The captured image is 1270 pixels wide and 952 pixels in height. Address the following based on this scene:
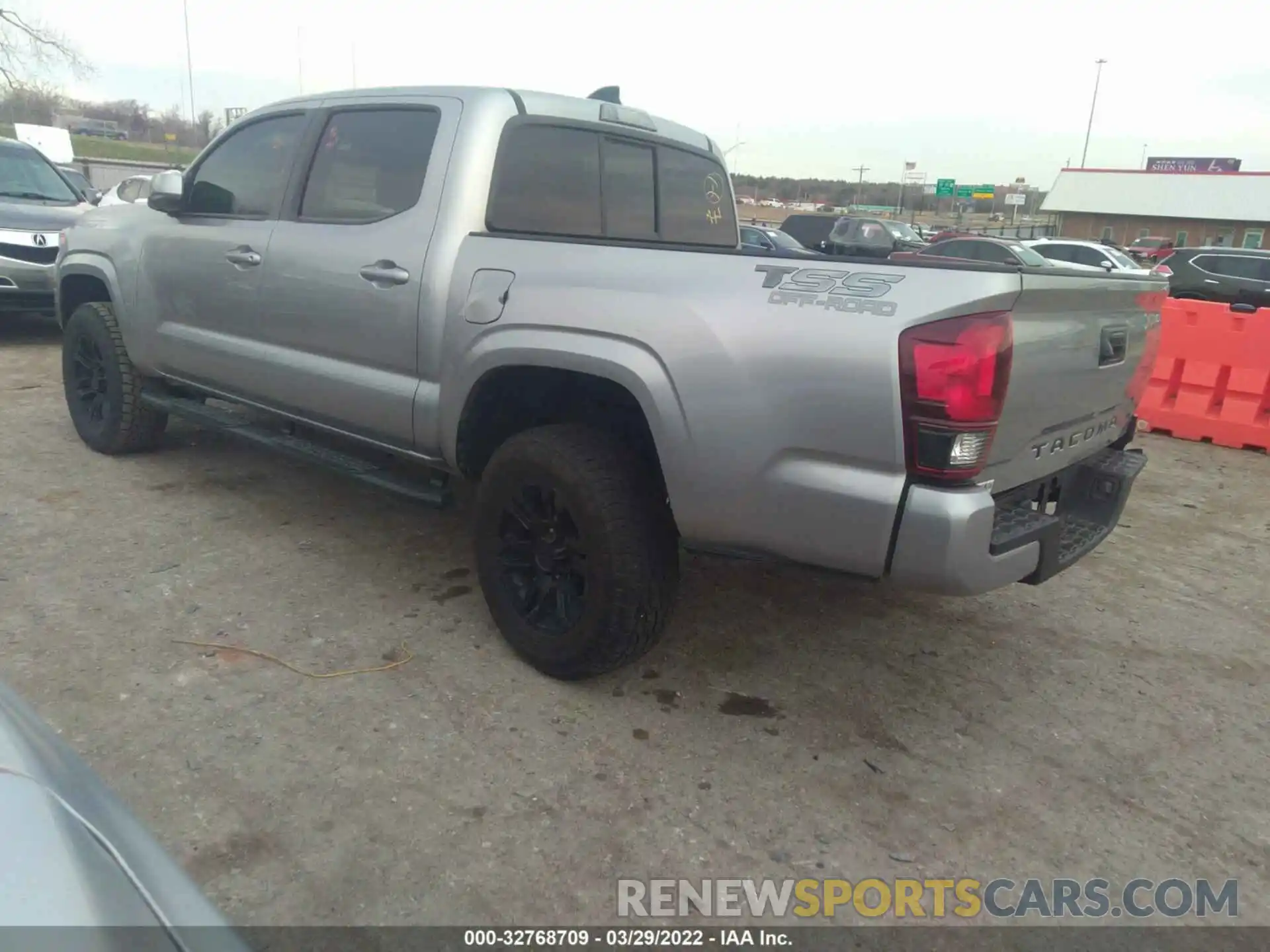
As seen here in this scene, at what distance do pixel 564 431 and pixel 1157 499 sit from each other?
438cm

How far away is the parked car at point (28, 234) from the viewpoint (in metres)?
8.06

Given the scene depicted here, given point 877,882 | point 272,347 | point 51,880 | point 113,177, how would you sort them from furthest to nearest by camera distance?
1. point 113,177
2. point 272,347
3. point 877,882
4. point 51,880

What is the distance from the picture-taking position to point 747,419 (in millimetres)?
2521

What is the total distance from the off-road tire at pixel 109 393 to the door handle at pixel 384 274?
86.8 inches

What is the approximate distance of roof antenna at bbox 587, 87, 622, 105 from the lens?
4203mm

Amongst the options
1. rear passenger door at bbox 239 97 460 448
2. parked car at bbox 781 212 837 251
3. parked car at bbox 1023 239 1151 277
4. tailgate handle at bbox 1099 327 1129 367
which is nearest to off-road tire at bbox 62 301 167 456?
rear passenger door at bbox 239 97 460 448

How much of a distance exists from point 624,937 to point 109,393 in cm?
436

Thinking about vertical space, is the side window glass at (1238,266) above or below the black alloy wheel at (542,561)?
above

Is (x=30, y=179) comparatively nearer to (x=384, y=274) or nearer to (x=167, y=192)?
(x=167, y=192)

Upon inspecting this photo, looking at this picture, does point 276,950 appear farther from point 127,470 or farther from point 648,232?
point 127,470

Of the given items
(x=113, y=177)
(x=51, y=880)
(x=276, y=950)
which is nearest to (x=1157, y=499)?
(x=276, y=950)

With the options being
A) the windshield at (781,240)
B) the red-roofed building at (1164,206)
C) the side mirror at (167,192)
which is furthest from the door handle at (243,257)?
the red-roofed building at (1164,206)

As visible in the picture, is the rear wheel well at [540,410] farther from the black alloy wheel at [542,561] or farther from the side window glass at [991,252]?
the side window glass at [991,252]

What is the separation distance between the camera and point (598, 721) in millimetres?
2963
